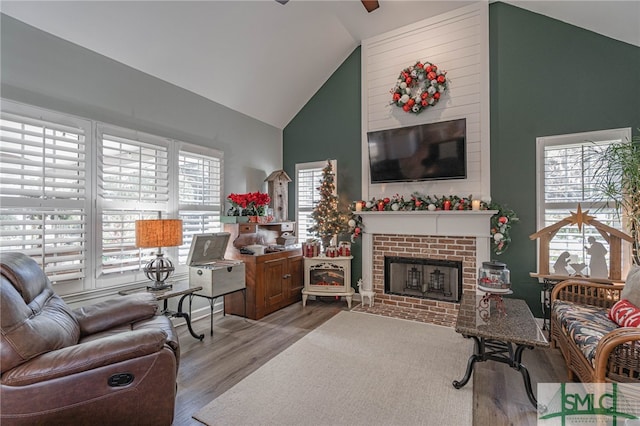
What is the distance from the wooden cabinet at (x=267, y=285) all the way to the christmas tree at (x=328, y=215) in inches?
20.9

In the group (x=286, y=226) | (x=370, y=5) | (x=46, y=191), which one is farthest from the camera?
(x=286, y=226)

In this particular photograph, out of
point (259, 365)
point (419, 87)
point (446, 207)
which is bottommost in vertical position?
point (259, 365)

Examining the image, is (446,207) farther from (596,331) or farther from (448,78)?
(596,331)

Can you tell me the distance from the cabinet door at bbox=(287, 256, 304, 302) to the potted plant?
3.79m

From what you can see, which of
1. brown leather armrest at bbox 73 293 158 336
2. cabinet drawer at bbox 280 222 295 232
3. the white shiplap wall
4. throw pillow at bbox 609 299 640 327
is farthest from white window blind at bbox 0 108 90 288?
throw pillow at bbox 609 299 640 327

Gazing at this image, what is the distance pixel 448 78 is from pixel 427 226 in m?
2.06

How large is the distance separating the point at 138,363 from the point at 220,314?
8.50 feet

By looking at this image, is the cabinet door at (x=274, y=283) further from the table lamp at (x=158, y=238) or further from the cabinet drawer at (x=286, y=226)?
the table lamp at (x=158, y=238)

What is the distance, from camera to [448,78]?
13.4 ft

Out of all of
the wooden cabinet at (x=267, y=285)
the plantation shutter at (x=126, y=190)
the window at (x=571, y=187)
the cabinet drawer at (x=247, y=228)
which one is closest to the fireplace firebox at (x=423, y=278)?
the window at (x=571, y=187)

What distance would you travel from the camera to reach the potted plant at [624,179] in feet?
8.87

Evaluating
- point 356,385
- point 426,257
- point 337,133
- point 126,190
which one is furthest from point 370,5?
point 356,385

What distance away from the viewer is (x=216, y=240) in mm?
3670

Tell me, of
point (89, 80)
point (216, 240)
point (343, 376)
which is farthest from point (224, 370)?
point (89, 80)
